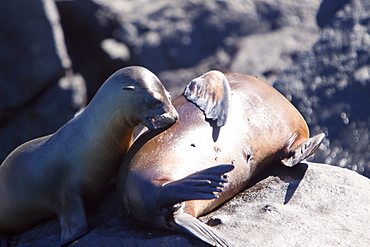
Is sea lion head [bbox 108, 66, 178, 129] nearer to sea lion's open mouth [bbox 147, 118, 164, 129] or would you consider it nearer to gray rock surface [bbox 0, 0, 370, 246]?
sea lion's open mouth [bbox 147, 118, 164, 129]

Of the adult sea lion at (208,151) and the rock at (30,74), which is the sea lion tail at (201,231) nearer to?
the adult sea lion at (208,151)

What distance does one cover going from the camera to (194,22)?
11883mm

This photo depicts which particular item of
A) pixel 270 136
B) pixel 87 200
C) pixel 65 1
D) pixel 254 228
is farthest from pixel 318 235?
pixel 65 1

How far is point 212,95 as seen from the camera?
16.1ft

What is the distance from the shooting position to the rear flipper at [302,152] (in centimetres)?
483

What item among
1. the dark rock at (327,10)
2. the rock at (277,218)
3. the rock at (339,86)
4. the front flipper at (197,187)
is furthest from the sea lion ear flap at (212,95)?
the dark rock at (327,10)

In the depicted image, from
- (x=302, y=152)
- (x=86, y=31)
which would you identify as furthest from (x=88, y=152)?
(x=86, y=31)

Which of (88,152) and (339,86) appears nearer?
(88,152)

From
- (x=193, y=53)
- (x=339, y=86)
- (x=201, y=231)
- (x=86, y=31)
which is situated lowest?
(x=339, y=86)

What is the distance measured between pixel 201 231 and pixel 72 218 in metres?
1.14

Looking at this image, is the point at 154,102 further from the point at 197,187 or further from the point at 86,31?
the point at 86,31

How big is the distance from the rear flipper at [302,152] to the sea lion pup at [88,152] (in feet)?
3.34

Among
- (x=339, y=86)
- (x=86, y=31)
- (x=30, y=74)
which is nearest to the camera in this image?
(x=339, y=86)

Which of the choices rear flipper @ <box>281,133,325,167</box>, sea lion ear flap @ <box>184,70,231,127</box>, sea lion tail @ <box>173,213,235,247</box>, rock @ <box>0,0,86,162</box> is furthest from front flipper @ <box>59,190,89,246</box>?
rock @ <box>0,0,86,162</box>
